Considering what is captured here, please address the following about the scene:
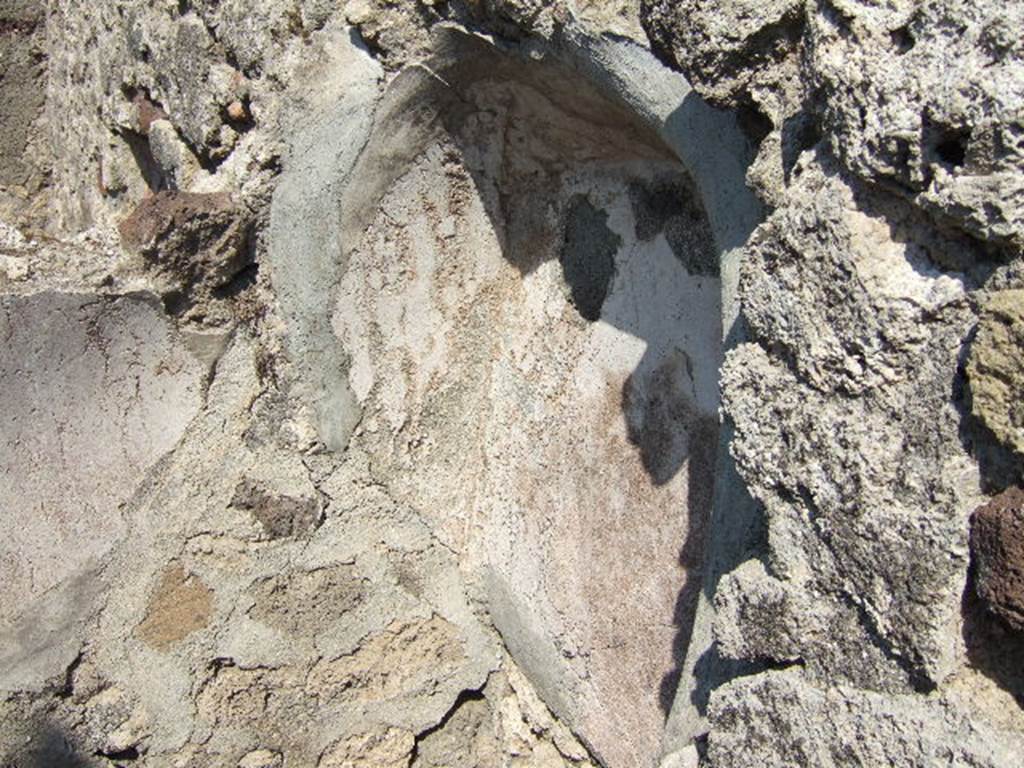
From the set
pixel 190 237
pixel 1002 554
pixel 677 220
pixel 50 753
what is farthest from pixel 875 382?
pixel 50 753

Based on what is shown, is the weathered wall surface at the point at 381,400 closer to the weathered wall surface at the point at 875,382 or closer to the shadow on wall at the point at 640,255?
the shadow on wall at the point at 640,255

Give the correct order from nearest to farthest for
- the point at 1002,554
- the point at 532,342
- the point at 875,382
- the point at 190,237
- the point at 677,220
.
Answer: the point at 1002,554 < the point at 875,382 < the point at 677,220 < the point at 190,237 < the point at 532,342

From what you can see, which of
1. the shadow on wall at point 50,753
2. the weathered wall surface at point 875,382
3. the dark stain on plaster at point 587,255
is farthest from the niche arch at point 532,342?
the shadow on wall at point 50,753

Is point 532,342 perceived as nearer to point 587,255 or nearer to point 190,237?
point 587,255

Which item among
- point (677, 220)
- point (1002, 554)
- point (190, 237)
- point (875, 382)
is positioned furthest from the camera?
point (190, 237)

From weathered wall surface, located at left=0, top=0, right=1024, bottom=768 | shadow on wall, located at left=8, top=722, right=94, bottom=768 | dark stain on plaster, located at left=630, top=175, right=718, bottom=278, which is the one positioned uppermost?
dark stain on plaster, located at left=630, top=175, right=718, bottom=278

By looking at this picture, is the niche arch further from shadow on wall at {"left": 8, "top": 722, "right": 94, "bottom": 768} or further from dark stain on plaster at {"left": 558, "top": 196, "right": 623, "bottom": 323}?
shadow on wall at {"left": 8, "top": 722, "right": 94, "bottom": 768}

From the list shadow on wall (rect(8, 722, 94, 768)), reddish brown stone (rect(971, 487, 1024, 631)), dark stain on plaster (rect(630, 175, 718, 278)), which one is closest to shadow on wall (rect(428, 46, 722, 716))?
dark stain on plaster (rect(630, 175, 718, 278))

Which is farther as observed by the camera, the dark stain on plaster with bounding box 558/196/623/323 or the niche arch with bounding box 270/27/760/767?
the dark stain on plaster with bounding box 558/196/623/323
